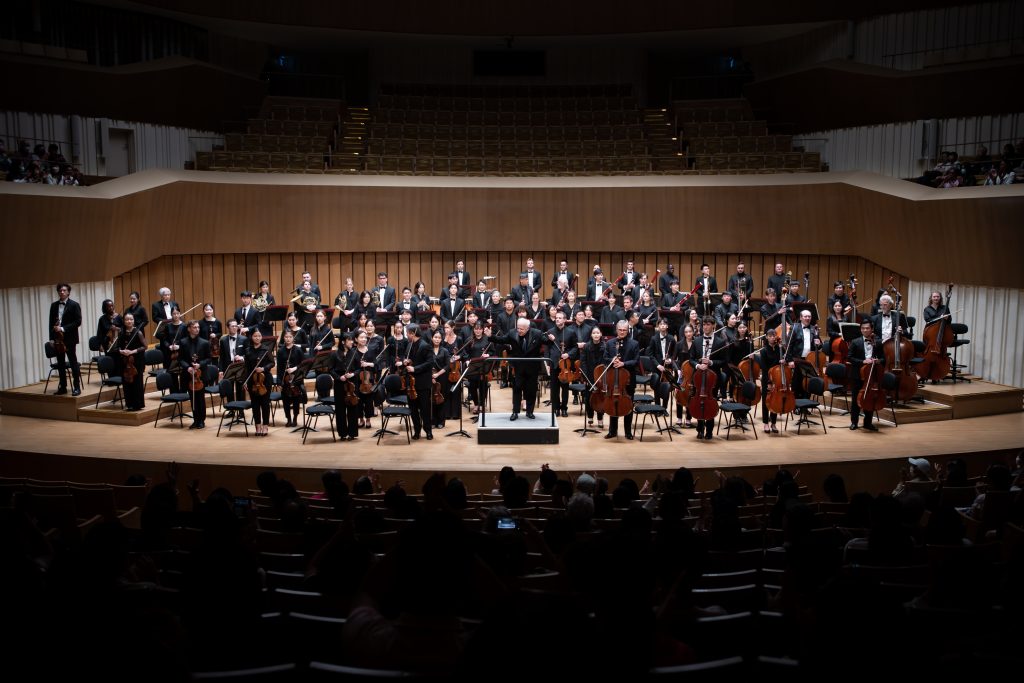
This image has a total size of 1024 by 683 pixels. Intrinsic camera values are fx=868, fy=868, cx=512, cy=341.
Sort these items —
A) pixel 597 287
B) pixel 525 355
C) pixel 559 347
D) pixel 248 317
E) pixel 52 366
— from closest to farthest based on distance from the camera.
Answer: pixel 525 355 → pixel 52 366 → pixel 559 347 → pixel 248 317 → pixel 597 287

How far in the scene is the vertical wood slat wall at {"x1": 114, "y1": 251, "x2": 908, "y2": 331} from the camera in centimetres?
1677

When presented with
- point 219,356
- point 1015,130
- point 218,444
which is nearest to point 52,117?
point 219,356

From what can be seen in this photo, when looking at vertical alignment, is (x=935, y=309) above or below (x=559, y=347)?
above

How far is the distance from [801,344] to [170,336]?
8.40m

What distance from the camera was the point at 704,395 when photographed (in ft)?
33.9

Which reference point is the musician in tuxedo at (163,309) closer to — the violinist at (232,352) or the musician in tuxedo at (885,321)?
the violinist at (232,352)

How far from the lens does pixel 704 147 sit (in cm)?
1875

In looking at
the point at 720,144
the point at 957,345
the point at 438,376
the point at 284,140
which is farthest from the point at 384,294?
the point at 957,345

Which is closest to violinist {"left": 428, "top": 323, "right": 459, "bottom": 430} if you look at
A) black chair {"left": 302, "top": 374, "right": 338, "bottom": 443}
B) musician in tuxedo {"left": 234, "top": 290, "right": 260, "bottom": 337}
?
black chair {"left": 302, "top": 374, "right": 338, "bottom": 443}

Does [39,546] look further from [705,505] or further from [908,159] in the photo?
[908,159]

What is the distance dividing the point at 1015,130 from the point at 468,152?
1051cm

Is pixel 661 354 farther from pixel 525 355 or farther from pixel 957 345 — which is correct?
pixel 957 345

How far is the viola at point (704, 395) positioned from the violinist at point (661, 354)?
0.53 meters

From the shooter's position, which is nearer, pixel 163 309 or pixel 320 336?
pixel 320 336
